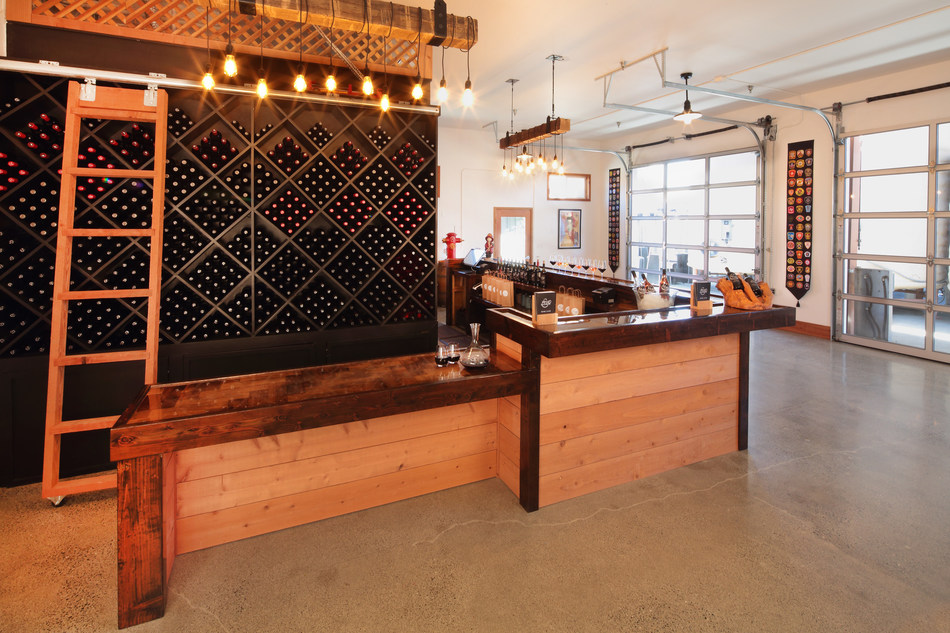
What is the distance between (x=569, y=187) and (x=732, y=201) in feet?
12.5

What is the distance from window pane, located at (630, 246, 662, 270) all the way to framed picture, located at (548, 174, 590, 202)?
1.77 meters

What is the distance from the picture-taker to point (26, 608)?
2.19 m

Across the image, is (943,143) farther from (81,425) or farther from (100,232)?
(81,425)

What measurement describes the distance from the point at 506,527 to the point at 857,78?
311 inches

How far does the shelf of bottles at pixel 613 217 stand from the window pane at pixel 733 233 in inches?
98.9

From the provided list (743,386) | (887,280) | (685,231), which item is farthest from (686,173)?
(743,386)

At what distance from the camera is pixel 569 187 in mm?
12039

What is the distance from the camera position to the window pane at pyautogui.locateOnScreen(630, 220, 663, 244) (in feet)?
35.9

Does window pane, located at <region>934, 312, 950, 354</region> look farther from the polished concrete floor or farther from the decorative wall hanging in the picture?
the polished concrete floor

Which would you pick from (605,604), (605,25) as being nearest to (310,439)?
(605,604)

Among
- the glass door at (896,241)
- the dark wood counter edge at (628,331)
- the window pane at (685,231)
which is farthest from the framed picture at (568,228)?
the dark wood counter edge at (628,331)

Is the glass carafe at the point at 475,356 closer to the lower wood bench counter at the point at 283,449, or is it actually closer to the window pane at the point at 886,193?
the lower wood bench counter at the point at 283,449

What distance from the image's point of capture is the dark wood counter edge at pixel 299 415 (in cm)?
211

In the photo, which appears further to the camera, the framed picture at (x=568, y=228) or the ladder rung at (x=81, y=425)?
the framed picture at (x=568, y=228)
